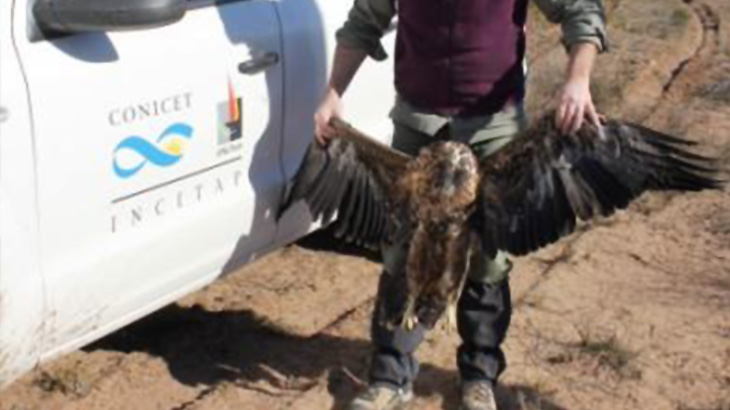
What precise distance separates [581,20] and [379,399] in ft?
4.66

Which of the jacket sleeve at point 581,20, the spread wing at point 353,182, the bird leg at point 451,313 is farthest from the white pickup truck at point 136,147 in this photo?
the jacket sleeve at point 581,20

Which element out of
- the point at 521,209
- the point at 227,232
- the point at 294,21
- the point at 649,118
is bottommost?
the point at 649,118

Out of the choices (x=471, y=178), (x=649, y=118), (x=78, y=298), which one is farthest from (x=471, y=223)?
(x=649, y=118)

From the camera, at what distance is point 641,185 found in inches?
143

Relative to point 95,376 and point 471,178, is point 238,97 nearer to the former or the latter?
point 471,178

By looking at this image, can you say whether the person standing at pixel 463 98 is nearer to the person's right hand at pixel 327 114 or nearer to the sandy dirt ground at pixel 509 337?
the person's right hand at pixel 327 114

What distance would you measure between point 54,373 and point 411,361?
127cm

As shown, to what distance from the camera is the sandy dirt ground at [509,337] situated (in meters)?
4.28

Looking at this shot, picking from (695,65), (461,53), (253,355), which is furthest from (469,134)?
(695,65)

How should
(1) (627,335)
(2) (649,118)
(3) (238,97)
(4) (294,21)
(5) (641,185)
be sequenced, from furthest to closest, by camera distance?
(2) (649,118) < (1) (627,335) < (4) (294,21) < (3) (238,97) < (5) (641,185)

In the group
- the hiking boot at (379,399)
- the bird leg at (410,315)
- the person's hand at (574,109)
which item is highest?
the person's hand at (574,109)

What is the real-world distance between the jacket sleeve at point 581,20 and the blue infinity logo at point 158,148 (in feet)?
3.99

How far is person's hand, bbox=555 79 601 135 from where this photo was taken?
11.5 feet

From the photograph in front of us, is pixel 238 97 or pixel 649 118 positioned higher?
pixel 238 97
